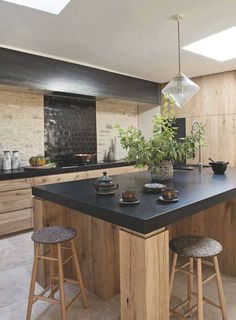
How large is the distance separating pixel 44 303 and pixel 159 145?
66.8 inches

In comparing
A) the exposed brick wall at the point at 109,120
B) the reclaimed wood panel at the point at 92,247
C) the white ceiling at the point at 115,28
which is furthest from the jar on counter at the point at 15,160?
the reclaimed wood panel at the point at 92,247

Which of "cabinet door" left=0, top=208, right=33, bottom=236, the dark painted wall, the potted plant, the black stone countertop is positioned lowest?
"cabinet door" left=0, top=208, right=33, bottom=236

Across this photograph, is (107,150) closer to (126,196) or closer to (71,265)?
(71,265)

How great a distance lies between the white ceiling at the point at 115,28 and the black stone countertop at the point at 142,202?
171 cm

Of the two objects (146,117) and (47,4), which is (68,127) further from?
(47,4)

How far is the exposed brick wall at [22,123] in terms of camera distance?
4172 millimetres

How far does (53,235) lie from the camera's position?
1883 mm

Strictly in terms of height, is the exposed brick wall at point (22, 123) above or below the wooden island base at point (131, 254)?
above

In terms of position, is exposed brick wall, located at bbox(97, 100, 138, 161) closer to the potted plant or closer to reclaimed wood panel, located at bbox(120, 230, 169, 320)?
the potted plant

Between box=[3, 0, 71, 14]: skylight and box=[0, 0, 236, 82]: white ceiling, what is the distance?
1.9 inches

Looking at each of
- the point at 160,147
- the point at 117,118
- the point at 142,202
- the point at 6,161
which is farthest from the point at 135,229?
the point at 117,118

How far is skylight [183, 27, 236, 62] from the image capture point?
11.1ft

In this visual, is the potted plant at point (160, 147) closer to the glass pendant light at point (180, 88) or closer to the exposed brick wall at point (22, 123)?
the glass pendant light at point (180, 88)

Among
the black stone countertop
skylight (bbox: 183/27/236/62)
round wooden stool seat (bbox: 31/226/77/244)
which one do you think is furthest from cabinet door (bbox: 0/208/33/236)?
skylight (bbox: 183/27/236/62)
